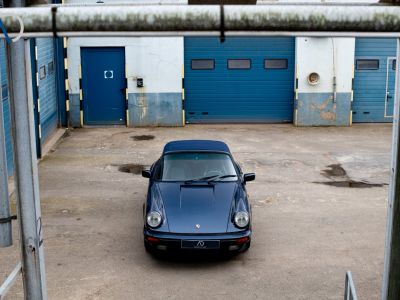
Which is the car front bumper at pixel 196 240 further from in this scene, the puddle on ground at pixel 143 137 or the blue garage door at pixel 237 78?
the blue garage door at pixel 237 78

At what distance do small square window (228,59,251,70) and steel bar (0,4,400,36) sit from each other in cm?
1479

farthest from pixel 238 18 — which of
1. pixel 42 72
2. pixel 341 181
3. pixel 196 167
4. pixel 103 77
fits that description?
pixel 103 77

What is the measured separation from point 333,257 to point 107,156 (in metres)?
7.70

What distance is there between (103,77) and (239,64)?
14.0ft

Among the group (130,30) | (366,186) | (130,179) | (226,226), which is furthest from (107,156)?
(130,30)

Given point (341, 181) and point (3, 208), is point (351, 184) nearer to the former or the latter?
point (341, 181)

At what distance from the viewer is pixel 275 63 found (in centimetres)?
1931

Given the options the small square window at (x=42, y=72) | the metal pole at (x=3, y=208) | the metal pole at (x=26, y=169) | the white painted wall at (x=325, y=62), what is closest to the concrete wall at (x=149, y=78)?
the small square window at (x=42, y=72)

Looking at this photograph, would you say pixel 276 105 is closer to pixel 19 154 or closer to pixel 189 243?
pixel 189 243

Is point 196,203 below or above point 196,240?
above

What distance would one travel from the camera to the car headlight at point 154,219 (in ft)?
28.3

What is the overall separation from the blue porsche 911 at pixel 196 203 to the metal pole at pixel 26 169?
284cm

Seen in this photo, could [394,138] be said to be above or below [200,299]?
above

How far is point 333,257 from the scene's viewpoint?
9117 millimetres
